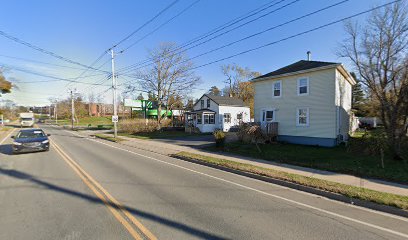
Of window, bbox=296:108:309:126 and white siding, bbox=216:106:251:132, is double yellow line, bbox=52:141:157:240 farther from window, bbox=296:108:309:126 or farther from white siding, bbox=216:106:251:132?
white siding, bbox=216:106:251:132

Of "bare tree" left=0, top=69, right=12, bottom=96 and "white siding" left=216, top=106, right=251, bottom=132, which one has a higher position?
"bare tree" left=0, top=69, right=12, bottom=96

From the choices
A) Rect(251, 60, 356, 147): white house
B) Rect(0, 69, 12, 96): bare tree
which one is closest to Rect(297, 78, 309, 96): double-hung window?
Rect(251, 60, 356, 147): white house

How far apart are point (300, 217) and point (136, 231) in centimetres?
338

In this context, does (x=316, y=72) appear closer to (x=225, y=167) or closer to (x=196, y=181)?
(x=225, y=167)

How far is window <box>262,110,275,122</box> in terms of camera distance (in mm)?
18753

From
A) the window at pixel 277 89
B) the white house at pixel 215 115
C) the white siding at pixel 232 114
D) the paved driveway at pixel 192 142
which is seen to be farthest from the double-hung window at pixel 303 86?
the white siding at pixel 232 114

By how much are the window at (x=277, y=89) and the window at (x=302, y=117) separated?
2244 millimetres

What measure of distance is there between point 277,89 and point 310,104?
3081 mm

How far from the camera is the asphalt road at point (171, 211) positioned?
13.2ft

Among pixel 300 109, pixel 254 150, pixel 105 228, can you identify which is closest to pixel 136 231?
pixel 105 228

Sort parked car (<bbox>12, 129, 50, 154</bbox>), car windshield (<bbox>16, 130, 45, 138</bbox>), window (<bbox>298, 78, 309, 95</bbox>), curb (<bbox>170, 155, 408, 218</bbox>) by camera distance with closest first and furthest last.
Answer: curb (<bbox>170, 155, 408, 218</bbox>), parked car (<bbox>12, 129, 50, 154</bbox>), car windshield (<bbox>16, 130, 45, 138</bbox>), window (<bbox>298, 78, 309, 95</bbox>)

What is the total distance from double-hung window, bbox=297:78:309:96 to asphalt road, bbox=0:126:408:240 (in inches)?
456

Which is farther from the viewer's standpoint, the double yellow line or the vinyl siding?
the vinyl siding

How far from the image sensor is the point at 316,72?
16.1 meters
